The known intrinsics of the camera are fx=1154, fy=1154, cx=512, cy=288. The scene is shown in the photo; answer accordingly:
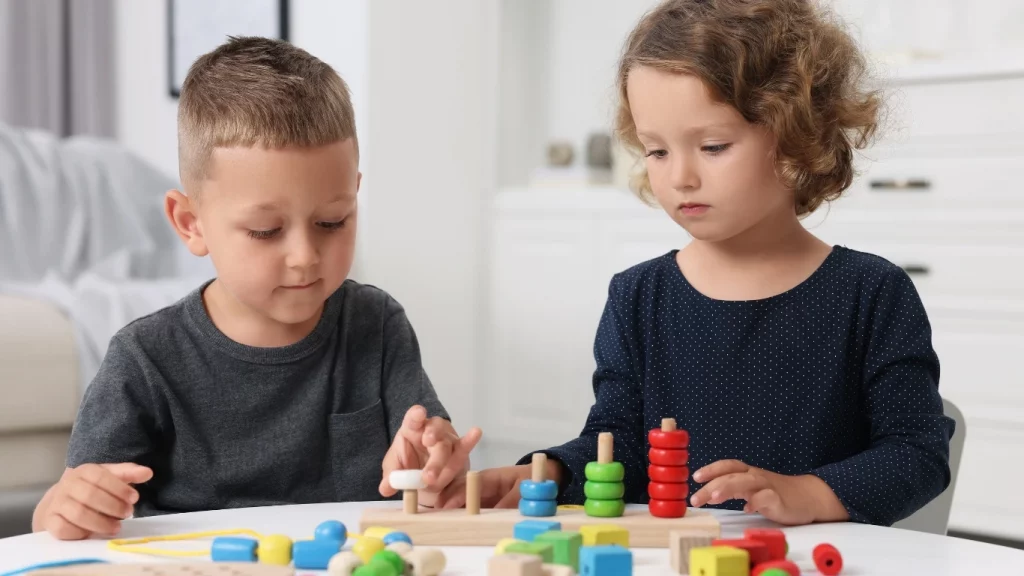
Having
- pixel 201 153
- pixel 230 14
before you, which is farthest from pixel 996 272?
pixel 230 14

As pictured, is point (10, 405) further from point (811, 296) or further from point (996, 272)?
point (996, 272)

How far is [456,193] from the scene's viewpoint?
4.42 meters

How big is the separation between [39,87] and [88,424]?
421 centimetres

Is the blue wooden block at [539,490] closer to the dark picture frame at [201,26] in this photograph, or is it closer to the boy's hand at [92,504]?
the boy's hand at [92,504]

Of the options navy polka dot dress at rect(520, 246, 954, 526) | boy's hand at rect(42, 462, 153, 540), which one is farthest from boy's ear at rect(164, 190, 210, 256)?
navy polka dot dress at rect(520, 246, 954, 526)

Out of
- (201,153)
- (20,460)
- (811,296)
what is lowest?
(20,460)

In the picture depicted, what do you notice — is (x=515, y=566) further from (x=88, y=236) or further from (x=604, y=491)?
(x=88, y=236)

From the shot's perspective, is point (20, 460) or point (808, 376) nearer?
point (808, 376)

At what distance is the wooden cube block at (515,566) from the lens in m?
0.74

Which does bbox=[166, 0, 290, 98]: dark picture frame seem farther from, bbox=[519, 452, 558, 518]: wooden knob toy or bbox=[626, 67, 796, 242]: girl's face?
bbox=[519, 452, 558, 518]: wooden knob toy

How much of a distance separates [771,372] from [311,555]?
0.69 meters

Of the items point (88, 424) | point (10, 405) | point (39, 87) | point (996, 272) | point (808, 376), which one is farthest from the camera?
point (39, 87)

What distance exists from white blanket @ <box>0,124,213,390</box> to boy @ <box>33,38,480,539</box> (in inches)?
67.8

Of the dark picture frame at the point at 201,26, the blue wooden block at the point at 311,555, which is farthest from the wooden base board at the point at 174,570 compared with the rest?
the dark picture frame at the point at 201,26
